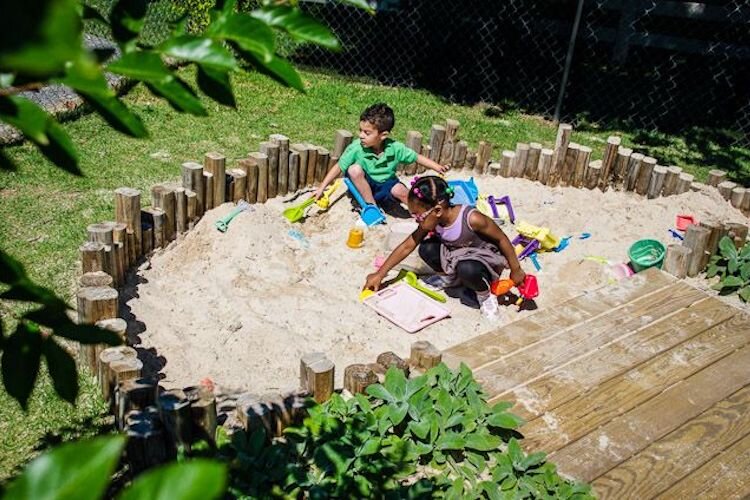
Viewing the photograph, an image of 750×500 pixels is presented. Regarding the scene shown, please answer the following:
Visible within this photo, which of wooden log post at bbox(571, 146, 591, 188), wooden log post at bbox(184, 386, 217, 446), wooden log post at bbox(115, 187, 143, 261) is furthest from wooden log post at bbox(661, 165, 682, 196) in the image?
wooden log post at bbox(184, 386, 217, 446)

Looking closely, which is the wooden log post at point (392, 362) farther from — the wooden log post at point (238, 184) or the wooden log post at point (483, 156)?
the wooden log post at point (483, 156)

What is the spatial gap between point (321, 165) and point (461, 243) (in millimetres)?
1568

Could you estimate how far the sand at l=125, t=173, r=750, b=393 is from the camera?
4.48 metres

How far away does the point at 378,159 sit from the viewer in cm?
616

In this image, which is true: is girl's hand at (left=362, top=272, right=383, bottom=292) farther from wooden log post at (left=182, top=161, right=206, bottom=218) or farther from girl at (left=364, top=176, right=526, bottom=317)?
wooden log post at (left=182, top=161, right=206, bottom=218)

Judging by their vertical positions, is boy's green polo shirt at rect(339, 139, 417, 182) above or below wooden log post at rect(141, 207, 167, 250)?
above

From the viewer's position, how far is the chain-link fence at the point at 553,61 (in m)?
10.1

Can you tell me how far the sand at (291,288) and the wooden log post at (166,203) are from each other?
11 cm

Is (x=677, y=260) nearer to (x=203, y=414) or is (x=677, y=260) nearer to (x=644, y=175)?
(x=644, y=175)

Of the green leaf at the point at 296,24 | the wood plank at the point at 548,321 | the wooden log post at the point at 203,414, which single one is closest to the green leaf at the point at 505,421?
the wood plank at the point at 548,321

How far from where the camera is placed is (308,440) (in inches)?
129

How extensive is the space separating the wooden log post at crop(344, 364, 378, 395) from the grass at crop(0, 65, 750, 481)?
48.0 inches

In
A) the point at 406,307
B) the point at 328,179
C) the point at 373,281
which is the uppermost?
the point at 328,179

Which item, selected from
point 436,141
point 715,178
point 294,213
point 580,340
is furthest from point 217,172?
point 715,178
